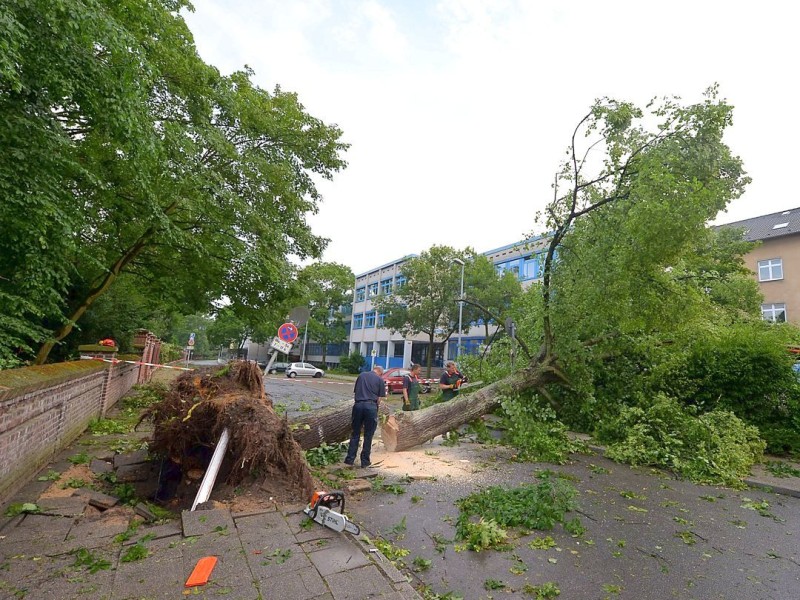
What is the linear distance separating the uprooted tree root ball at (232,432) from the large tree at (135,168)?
2.08m

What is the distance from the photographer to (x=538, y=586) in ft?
10.4

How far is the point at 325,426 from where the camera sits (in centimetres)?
680

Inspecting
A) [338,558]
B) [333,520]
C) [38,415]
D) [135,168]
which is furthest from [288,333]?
[338,558]

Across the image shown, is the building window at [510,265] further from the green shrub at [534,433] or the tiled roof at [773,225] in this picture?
the green shrub at [534,433]

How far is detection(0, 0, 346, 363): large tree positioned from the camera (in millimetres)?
5379

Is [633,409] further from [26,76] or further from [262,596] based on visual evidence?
[26,76]

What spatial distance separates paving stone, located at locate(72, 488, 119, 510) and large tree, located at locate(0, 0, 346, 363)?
6.76 ft

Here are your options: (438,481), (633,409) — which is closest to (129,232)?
(438,481)

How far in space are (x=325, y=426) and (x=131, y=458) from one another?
8.56ft

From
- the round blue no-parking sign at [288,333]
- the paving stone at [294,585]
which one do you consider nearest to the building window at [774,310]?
the round blue no-parking sign at [288,333]

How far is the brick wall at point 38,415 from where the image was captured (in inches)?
158

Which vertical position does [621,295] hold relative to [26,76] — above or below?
below

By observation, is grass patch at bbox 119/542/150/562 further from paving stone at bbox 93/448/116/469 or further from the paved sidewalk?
paving stone at bbox 93/448/116/469

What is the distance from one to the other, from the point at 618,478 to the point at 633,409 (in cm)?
216
